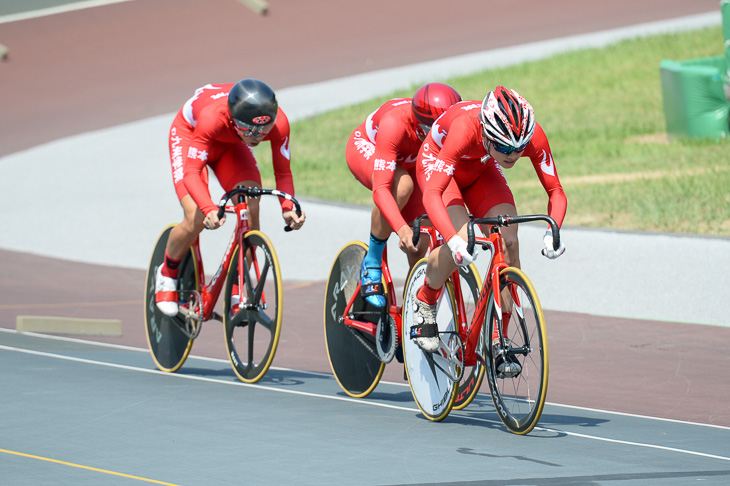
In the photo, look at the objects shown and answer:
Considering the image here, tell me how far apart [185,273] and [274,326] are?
948mm

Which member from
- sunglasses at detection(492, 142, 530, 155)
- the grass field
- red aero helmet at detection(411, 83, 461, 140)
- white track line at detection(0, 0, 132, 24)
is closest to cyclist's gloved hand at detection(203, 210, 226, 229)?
red aero helmet at detection(411, 83, 461, 140)

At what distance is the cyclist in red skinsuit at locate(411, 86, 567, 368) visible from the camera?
581 cm

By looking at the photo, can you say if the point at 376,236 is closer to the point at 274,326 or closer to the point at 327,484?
the point at 274,326

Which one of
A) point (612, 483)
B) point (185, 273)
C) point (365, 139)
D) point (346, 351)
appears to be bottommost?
point (612, 483)

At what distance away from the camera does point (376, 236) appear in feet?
22.8

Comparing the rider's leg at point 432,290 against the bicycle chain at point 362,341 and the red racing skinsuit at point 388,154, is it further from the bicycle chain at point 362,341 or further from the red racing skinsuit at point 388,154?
the bicycle chain at point 362,341

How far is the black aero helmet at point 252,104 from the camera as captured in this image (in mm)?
7031

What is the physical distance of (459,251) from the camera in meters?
5.77

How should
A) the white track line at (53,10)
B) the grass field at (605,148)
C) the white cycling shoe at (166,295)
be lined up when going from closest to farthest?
the white cycling shoe at (166,295), the grass field at (605,148), the white track line at (53,10)

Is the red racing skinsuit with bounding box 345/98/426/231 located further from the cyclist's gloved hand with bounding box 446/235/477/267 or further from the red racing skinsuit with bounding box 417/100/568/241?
the cyclist's gloved hand with bounding box 446/235/477/267

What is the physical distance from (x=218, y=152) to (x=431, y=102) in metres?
1.58

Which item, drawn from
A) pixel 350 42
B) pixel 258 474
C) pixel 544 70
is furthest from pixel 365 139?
Answer: pixel 350 42

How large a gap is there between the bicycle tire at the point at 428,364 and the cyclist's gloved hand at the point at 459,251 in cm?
57

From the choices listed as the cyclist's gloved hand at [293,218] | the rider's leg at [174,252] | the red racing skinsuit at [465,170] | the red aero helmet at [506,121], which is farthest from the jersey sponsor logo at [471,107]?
the rider's leg at [174,252]
